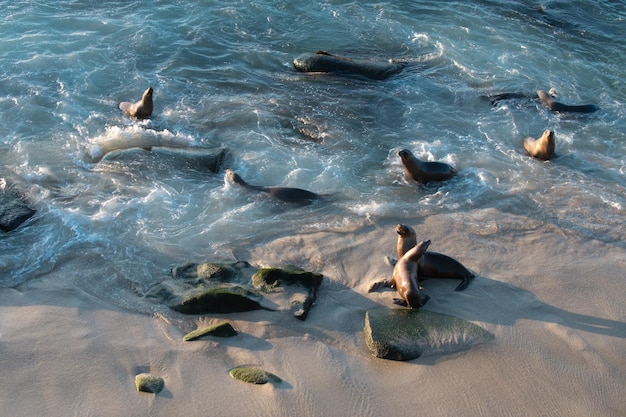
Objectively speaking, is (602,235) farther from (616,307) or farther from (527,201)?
(616,307)

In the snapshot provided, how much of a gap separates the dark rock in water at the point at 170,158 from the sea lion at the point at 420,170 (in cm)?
307

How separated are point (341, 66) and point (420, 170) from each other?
466 centimetres

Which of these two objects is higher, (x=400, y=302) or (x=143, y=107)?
(x=143, y=107)

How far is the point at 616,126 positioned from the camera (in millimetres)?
12828

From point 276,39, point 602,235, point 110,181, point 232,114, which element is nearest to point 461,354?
point 602,235

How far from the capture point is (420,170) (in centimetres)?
1052

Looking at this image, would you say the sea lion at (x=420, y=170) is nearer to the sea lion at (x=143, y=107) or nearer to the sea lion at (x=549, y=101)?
the sea lion at (x=549, y=101)

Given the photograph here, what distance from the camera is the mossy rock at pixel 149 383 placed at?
246 inches

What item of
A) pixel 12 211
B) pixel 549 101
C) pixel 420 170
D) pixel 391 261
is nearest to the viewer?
pixel 391 261

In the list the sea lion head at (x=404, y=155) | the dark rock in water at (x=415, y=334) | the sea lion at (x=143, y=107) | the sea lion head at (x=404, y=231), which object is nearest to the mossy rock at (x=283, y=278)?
the dark rock in water at (x=415, y=334)

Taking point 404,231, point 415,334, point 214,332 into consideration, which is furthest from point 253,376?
point 404,231

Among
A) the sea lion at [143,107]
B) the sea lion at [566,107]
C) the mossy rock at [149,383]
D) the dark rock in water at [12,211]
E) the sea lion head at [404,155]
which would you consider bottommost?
the mossy rock at [149,383]

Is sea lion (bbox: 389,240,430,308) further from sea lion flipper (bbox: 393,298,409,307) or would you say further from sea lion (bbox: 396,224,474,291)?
sea lion (bbox: 396,224,474,291)

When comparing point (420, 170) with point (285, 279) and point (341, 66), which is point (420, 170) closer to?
point (285, 279)
